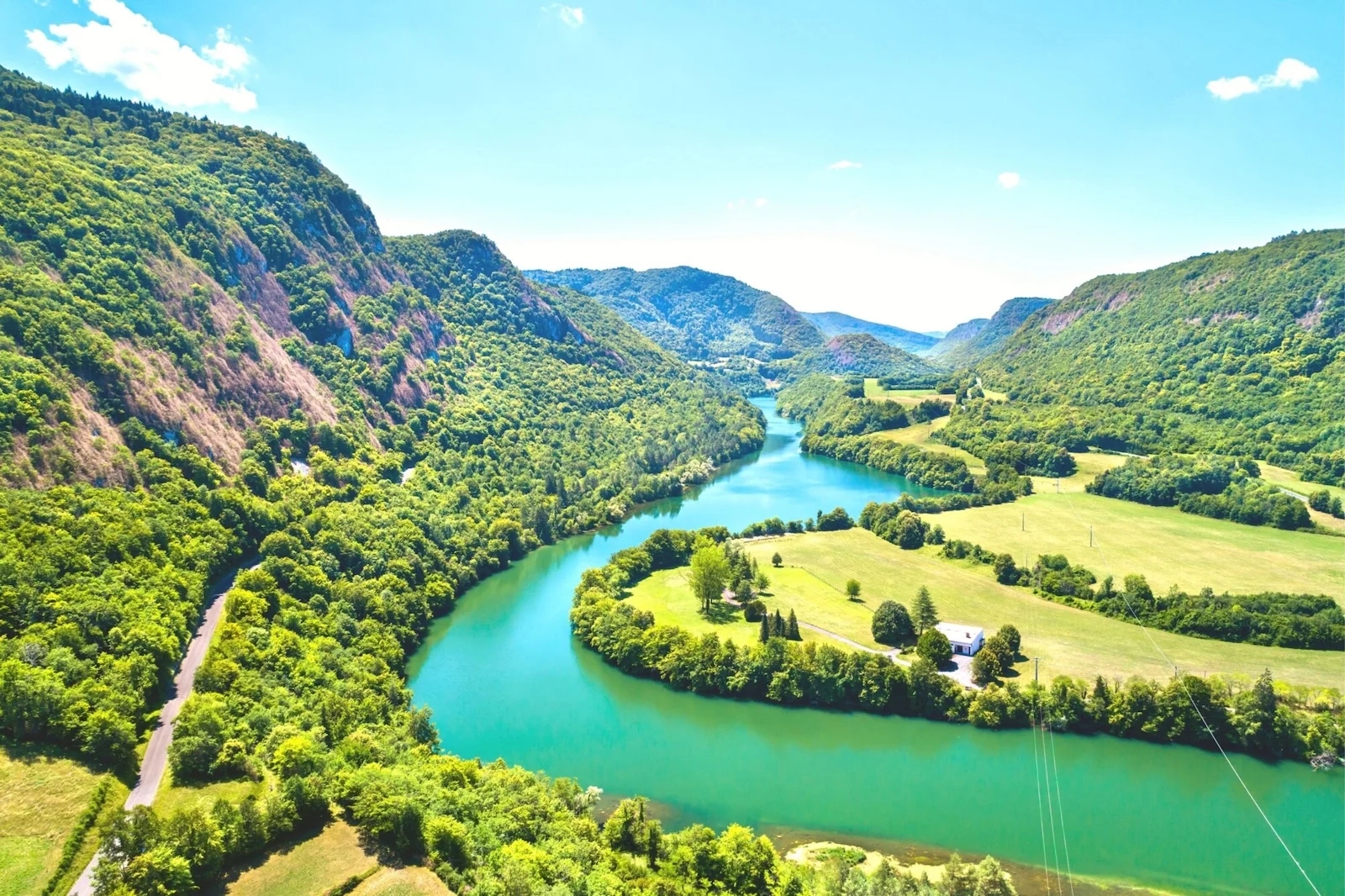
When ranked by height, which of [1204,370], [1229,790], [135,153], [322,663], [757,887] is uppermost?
[135,153]

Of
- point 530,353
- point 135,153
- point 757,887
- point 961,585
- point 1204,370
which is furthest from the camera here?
point 530,353

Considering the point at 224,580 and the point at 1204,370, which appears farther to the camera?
the point at 1204,370

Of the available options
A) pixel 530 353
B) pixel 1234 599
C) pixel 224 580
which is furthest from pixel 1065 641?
pixel 530 353

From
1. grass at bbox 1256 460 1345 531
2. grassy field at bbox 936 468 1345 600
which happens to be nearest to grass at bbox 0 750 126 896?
grassy field at bbox 936 468 1345 600

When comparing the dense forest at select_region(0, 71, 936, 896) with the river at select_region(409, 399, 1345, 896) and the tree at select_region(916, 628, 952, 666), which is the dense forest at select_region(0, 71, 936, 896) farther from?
the tree at select_region(916, 628, 952, 666)

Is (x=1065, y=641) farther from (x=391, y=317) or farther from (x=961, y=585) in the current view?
(x=391, y=317)

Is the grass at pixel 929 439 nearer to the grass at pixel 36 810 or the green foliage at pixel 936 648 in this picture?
the green foliage at pixel 936 648
